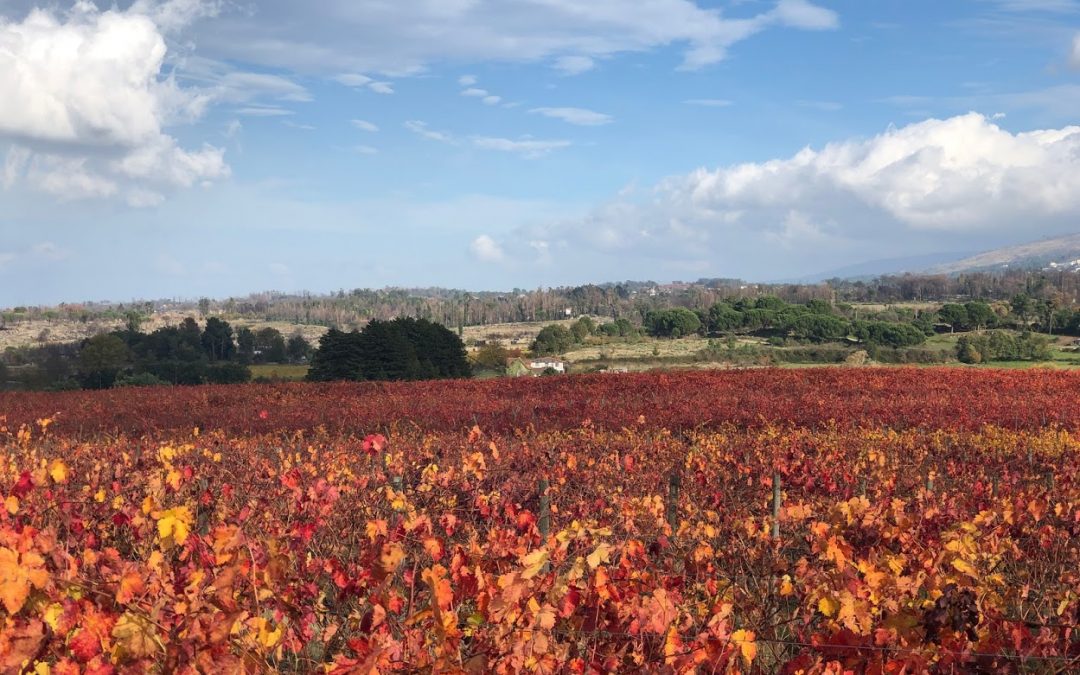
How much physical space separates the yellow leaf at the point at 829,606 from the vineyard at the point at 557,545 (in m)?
0.02

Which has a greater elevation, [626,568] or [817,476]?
[626,568]

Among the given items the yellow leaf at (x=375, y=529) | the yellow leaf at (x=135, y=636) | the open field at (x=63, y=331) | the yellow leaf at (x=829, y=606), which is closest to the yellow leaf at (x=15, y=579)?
the yellow leaf at (x=135, y=636)

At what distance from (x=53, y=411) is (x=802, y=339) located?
2460 inches

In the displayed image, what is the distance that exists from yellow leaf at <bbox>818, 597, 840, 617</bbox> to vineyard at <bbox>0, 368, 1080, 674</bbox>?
0.02 meters

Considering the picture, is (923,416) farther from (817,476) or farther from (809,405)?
(817,476)

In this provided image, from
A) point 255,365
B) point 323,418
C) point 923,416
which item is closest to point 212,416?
point 323,418

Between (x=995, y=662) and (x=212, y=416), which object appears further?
(x=212, y=416)

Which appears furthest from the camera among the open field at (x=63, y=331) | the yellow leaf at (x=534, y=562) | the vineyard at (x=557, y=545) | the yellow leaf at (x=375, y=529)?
the open field at (x=63, y=331)

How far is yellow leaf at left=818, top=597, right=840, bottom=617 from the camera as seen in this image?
306cm

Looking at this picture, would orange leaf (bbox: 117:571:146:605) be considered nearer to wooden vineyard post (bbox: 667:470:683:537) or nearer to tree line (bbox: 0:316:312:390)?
wooden vineyard post (bbox: 667:470:683:537)

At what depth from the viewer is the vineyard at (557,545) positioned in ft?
8.91

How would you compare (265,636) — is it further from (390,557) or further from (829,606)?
(829,606)

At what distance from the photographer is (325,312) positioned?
175m

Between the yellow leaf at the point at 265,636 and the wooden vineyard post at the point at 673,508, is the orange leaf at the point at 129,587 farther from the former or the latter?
the wooden vineyard post at the point at 673,508
